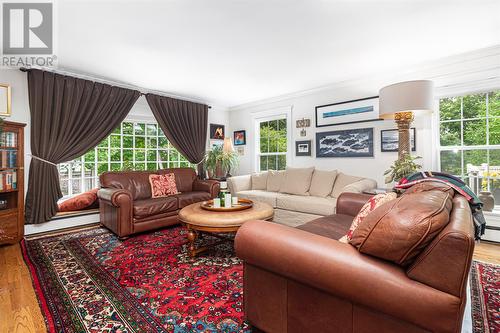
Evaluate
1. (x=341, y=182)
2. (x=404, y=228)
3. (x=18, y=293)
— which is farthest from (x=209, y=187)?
(x=404, y=228)

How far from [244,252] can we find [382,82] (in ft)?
11.5

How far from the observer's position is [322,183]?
384 centimetres

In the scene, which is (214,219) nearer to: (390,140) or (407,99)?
(407,99)

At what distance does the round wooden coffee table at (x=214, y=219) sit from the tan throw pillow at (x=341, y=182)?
142 centimetres

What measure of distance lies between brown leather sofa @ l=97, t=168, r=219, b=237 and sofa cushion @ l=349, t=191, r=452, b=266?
2.92m

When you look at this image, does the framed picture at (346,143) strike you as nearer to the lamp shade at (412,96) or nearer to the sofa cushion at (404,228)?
the lamp shade at (412,96)

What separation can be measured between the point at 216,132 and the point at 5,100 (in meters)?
3.48

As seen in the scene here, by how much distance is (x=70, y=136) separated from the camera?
11.8 ft

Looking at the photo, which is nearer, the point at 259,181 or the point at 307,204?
the point at 307,204

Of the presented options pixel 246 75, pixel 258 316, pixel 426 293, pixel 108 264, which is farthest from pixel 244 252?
pixel 246 75

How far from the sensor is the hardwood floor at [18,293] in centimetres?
157

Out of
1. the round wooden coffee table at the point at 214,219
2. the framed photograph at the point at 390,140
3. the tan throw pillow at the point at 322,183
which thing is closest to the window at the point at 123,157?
the round wooden coffee table at the point at 214,219

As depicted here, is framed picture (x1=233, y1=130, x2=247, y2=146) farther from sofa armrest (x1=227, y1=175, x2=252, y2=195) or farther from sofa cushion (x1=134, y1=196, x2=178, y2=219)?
sofa cushion (x1=134, y1=196, x2=178, y2=219)

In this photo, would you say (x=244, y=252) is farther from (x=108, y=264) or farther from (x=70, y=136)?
(x=70, y=136)
